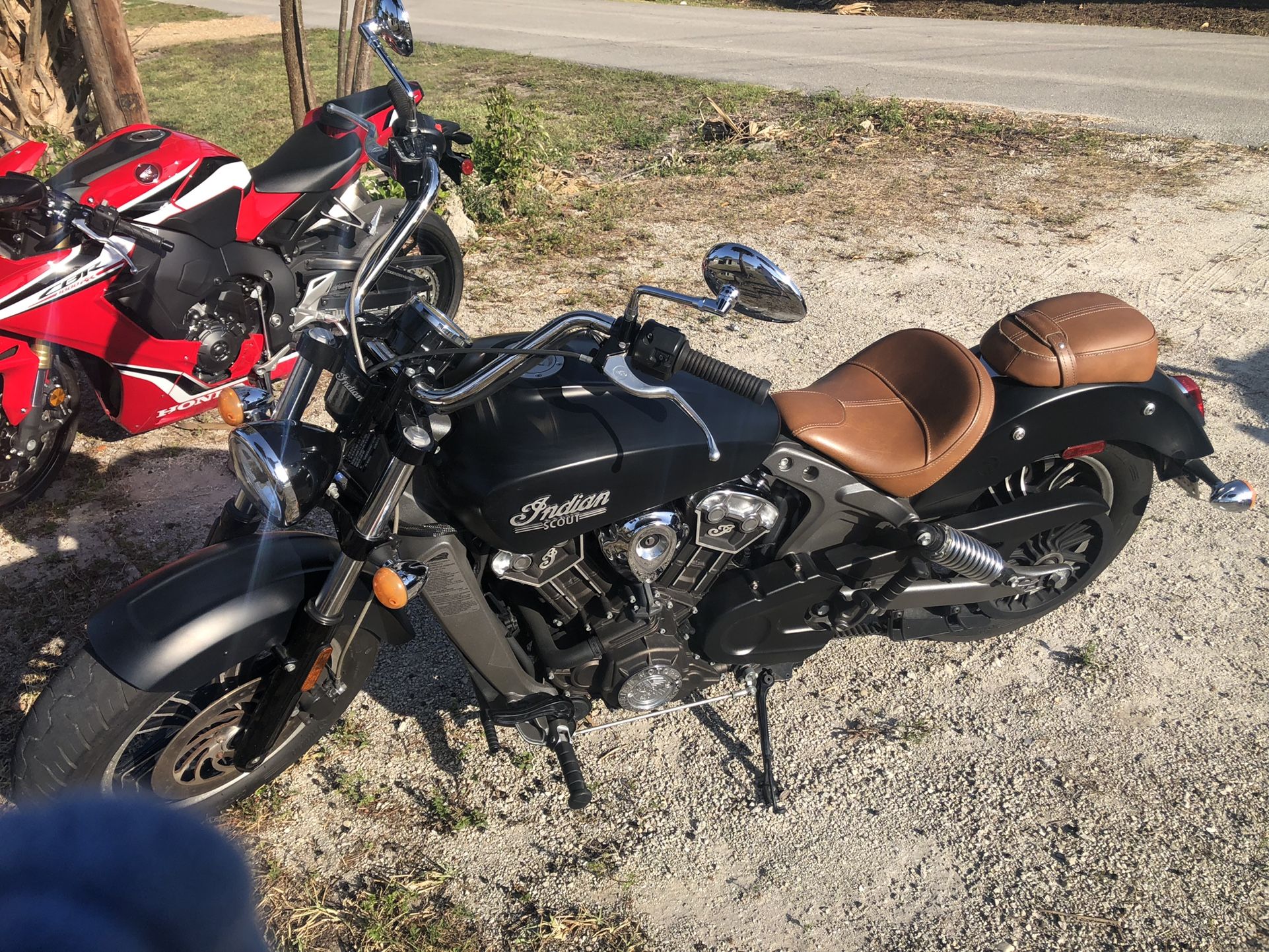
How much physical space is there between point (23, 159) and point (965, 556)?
380 cm

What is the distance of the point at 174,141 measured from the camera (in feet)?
13.1

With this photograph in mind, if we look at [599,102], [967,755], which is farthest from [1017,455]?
[599,102]

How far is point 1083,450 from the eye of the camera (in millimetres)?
2918

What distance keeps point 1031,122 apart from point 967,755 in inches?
305

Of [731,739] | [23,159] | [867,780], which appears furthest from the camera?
[23,159]

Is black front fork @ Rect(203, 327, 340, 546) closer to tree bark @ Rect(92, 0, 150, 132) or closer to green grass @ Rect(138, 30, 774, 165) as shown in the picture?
tree bark @ Rect(92, 0, 150, 132)

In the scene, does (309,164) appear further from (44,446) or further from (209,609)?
(209,609)

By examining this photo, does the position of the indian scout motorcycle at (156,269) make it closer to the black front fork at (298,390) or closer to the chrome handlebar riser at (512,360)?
the black front fork at (298,390)

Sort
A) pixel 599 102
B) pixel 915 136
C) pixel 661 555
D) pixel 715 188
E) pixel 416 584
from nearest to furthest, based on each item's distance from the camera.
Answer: pixel 416 584 → pixel 661 555 → pixel 715 188 → pixel 915 136 → pixel 599 102

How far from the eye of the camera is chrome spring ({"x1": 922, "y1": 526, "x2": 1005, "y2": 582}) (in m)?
2.62

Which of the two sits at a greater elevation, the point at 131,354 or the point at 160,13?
the point at 131,354

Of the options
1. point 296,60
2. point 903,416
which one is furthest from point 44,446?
point 296,60

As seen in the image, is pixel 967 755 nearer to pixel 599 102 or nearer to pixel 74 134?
pixel 74 134

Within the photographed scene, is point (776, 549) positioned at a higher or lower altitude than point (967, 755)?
higher
